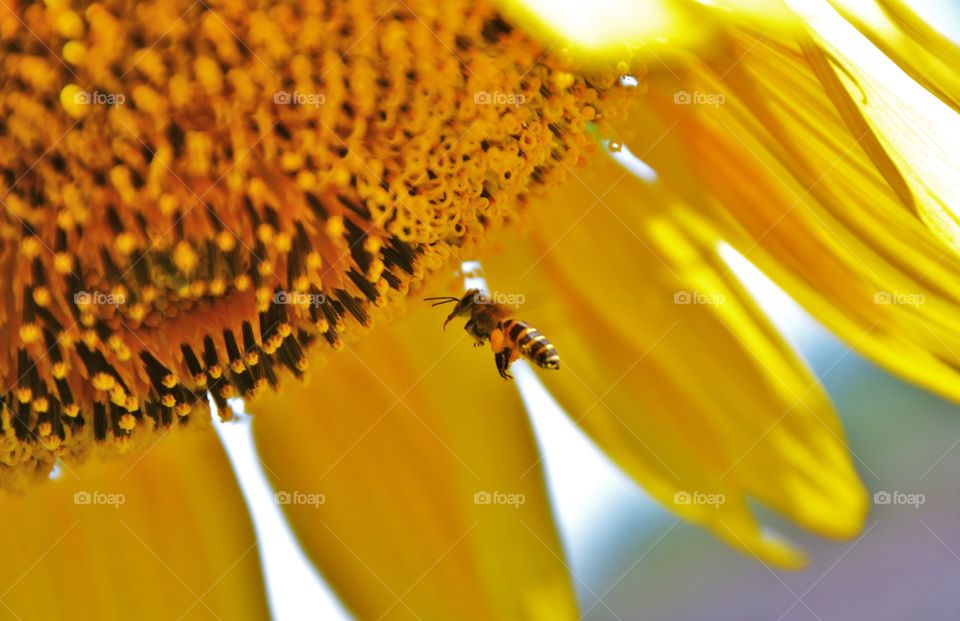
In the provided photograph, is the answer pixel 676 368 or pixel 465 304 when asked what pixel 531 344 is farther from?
pixel 676 368

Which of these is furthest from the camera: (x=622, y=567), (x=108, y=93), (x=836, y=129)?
(x=622, y=567)

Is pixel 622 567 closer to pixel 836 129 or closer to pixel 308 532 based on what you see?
pixel 308 532

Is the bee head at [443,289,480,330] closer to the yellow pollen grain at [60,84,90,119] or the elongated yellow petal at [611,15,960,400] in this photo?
the elongated yellow petal at [611,15,960,400]

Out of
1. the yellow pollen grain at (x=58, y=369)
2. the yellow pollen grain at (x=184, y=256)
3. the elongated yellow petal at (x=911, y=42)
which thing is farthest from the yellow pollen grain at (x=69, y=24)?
the elongated yellow petal at (x=911, y=42)

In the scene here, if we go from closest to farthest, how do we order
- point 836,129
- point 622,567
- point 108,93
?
point 108,93 < point 836,129 < point 622,567

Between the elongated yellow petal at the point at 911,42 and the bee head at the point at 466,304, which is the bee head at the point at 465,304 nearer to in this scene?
the bee head at the point at 466,304

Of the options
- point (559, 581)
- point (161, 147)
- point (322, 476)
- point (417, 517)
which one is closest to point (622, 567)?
point (559, 581)

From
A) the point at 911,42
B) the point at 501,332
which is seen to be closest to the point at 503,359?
the point at 501,332
